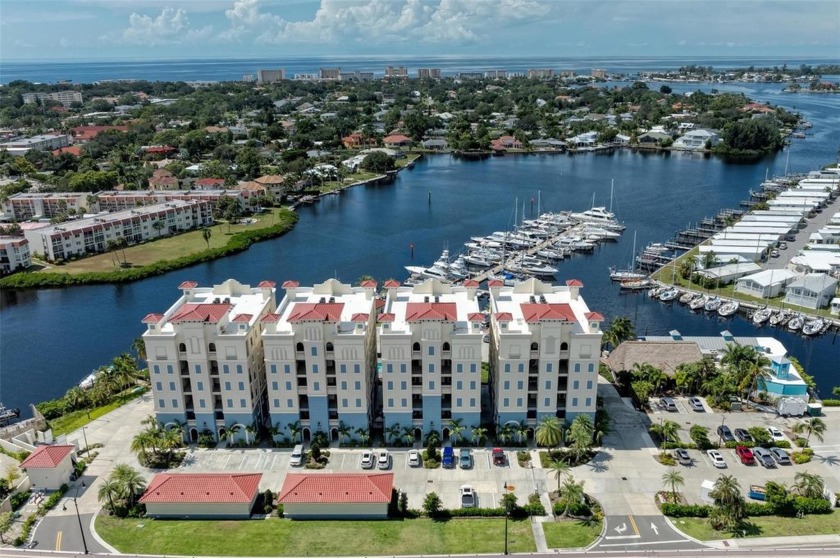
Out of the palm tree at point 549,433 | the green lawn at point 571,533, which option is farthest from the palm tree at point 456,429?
the green lawn at point 571,533

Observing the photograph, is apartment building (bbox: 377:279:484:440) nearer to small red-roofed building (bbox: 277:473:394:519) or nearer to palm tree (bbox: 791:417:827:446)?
small red-roofed building (bbox: 277:473:394:519)

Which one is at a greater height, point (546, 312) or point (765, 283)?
point (546, 312)

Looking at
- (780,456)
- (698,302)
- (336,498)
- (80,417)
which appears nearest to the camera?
(336,498)

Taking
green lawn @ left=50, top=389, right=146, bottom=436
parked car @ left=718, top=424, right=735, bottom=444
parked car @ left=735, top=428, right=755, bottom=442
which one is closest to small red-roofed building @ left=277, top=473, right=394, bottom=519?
green lawn @ left=50, top=389, right=146, bottom=436

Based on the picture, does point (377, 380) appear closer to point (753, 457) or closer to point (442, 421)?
point (442, 421)

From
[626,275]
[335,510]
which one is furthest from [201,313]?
[626,275]

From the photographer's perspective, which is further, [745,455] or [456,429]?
[456,429]

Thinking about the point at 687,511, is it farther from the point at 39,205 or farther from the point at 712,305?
the point at 39,205

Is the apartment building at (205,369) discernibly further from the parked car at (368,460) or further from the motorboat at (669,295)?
the motorboat at (669,295)
